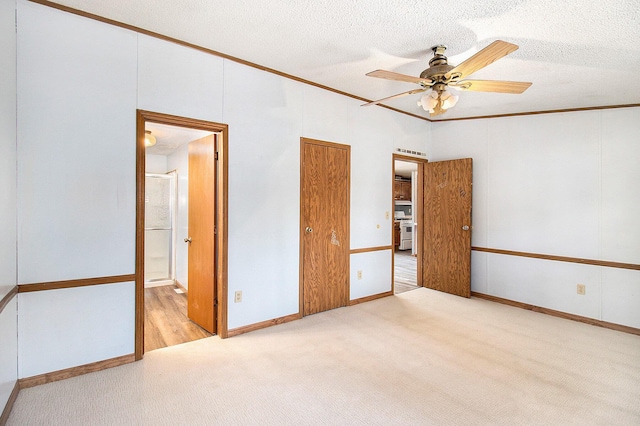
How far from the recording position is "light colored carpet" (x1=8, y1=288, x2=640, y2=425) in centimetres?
202

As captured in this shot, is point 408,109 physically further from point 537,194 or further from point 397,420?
point 397,420

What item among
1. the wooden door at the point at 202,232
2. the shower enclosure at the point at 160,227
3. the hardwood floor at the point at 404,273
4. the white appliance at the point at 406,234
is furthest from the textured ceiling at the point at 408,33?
the white appliance at the point at 406,234

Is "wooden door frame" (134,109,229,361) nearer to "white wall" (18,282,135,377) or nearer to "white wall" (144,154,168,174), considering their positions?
"white wall" (18,282,135,377)

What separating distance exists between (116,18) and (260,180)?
1.74 meters

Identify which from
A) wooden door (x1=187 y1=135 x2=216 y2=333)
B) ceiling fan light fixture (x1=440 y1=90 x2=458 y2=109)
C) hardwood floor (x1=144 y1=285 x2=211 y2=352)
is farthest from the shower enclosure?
ceiling fan light fixture (x1=440 y1=90 x2=458 y2=109)

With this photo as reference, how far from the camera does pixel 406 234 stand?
9.30m

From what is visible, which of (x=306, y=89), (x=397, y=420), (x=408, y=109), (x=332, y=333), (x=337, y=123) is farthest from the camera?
(x=408, y=109)

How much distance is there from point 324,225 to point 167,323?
211 centimetres

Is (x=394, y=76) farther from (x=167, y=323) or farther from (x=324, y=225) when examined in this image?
(x=167, y=323)

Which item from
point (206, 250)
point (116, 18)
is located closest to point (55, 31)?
point (116, 18)

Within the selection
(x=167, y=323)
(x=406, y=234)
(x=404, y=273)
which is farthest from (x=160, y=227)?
(x=406, y=234)

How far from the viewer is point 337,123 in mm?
4023

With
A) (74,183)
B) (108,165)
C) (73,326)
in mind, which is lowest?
(73,326)

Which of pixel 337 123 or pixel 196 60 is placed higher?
pixel 196 60
